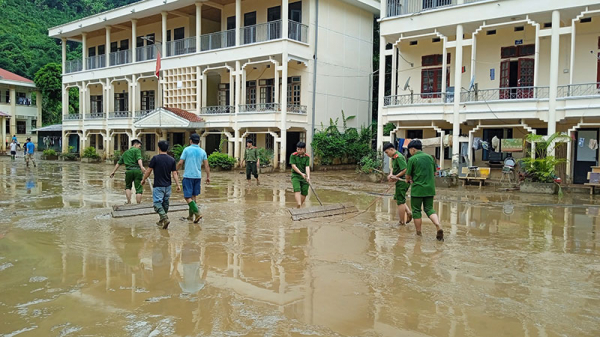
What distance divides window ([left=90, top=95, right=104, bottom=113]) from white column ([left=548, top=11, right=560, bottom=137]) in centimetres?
3292

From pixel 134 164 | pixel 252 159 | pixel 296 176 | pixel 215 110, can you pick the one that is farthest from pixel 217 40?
pixel 296 176

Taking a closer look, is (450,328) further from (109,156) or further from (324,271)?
(109,156)

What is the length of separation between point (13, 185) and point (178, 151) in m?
10.9

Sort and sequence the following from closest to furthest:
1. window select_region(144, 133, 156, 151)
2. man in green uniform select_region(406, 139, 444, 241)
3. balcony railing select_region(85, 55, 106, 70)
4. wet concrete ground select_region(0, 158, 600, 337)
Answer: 1. wet concrete ground select_region(0, 158, 600, 337)
2. man in green uniform select_region(406, 139, 444, 241)
3. window select_region(144, 133, 156, 151)
4. balcony railing select_region(85, 55, 106, 70)

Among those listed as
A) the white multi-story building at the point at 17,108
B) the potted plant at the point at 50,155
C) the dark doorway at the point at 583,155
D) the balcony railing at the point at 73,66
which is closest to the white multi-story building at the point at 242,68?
the balcony railing at the point at 73,66

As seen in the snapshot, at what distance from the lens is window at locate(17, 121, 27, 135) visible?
44812 millimetres

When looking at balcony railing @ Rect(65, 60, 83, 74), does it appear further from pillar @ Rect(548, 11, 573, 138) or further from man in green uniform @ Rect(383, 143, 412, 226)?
man in green uniform @ Rect(383, 143, 412, 226)

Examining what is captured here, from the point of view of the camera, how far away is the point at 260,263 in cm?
642

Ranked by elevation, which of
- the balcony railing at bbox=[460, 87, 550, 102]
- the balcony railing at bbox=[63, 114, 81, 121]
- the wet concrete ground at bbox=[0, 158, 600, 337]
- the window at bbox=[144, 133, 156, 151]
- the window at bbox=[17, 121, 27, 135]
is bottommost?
the wet concrete ground at bbox=[0, 158, 600, 337]

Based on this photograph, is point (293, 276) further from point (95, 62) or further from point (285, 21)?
point (95, 62)

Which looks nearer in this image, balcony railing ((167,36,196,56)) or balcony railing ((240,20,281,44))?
balcony railing ((240,20,281,44))

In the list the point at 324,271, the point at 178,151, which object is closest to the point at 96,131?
the point at 178,151

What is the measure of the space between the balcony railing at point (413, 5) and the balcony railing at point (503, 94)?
3.82m

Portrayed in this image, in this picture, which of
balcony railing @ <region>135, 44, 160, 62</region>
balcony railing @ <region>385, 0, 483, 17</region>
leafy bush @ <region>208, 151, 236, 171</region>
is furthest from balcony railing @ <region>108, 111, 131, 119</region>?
balcony railing @ <region>385, 0, 483, 17</region>
